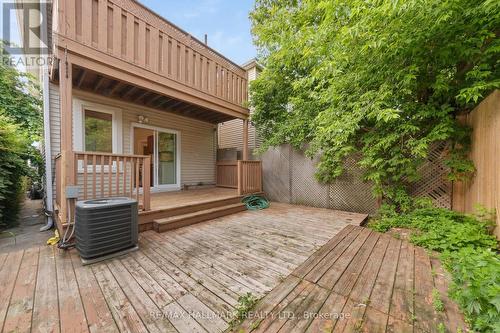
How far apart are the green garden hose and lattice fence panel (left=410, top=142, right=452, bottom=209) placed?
366 cm

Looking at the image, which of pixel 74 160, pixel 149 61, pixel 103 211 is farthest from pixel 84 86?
pixel 103 211

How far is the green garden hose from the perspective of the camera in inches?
227

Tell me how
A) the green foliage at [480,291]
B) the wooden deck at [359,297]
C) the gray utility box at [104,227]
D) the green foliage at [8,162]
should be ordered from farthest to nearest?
the green foliage at [8,162], the gray utility box at [104,227], the wooden deck at [359,297], the green foliage at [480,291]

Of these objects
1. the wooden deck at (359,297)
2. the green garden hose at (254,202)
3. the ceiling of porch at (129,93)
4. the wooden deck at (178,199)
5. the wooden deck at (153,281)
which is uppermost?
the ceiling of porch at (129,93)

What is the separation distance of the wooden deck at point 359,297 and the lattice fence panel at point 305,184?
295 cm

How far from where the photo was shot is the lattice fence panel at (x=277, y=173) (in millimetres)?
6520

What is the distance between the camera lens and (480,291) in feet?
4.99

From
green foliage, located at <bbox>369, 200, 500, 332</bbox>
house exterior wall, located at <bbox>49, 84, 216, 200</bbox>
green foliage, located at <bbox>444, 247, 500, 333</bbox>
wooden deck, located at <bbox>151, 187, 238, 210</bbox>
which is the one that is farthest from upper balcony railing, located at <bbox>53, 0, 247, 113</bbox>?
green foliage, located at <bbox>444, 247, 500, 333</bbox>

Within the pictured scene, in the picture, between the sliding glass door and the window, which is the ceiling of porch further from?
the sliding glass door

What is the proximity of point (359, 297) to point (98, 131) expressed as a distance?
19.8 feet

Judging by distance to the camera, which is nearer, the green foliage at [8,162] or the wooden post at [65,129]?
the wooden post at [65,129]

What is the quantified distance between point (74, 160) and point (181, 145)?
3.87 meters

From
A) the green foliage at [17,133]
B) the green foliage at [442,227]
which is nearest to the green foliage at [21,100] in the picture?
the green foliage at [17,133]

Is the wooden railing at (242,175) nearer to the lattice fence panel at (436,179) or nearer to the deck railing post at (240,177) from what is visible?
the deck railing post at (240,177)
